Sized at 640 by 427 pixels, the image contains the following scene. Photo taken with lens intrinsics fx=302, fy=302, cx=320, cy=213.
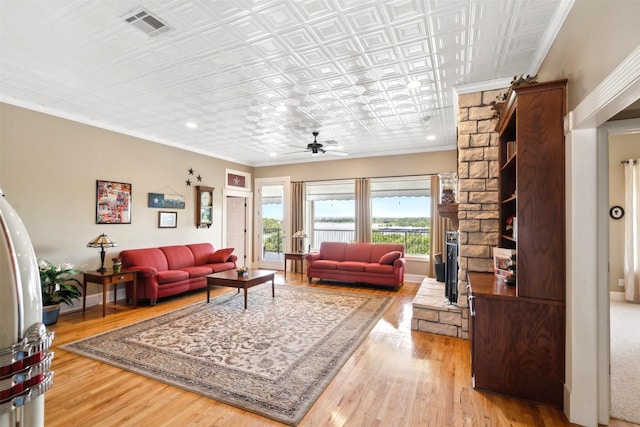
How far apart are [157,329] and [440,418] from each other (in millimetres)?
3179

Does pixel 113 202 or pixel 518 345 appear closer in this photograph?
pixel 518 345

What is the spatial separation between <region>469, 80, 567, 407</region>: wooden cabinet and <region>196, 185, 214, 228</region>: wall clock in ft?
18.8

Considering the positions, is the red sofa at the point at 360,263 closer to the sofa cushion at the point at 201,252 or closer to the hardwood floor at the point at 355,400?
the sofa cushion at the point at 201,252

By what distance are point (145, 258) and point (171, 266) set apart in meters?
0.54

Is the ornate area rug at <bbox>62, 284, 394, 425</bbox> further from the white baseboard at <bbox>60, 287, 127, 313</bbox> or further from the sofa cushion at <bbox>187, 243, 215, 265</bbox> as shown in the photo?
the sofa cushion at <bbox>187, 243, 215, 265</bbox>

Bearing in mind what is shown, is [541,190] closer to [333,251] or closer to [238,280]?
[238,280]

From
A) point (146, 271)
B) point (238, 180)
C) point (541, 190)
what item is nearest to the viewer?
point (541, 190)

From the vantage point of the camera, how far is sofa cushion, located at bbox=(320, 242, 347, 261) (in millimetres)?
6640

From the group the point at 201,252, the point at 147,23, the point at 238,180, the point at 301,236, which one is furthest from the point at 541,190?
the point at 238,180

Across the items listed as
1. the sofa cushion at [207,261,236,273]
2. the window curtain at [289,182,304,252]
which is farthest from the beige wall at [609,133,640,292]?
the sofa cushion at [207,261,236,273]

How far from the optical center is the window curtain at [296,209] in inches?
297

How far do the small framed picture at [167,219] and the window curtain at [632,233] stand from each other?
291 inches

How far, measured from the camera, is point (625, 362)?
2725 millimetres

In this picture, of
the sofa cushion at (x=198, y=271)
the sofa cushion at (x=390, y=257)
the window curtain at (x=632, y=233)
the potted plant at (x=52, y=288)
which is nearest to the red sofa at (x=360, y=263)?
the sofa cushion at (x=390, y=257)
